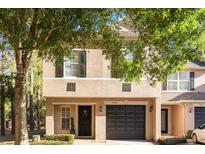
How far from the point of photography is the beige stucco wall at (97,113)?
86.3ft

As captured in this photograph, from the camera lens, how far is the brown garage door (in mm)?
27656

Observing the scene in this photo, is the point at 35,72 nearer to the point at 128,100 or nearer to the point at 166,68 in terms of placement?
the point at 128,100

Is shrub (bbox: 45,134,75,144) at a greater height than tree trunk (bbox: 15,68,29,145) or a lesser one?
lesser

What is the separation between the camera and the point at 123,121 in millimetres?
27859

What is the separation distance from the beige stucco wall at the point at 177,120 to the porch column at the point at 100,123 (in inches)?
242

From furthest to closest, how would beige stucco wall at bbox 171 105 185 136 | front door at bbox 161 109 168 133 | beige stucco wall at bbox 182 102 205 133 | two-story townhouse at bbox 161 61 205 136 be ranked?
front door at bbox 161 109 168 133 < beige stucco wall at bbox 171 105 185 136 < two-story townhouse at bbox 161 61 205 136 < beige stucco wall at bbox 182 102 205 133

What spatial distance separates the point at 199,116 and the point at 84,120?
7.97m

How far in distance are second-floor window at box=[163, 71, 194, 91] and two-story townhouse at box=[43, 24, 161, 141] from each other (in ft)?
13.9

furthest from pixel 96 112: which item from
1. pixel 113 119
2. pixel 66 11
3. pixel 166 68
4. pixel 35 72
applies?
pixel 35 72

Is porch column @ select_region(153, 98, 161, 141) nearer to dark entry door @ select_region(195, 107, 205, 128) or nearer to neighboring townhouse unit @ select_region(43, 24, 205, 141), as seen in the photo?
neighboring townhouse unit @ select_region(43, 24, 205, 141)

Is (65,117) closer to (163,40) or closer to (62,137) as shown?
(62,137)

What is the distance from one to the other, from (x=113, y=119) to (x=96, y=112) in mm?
1665

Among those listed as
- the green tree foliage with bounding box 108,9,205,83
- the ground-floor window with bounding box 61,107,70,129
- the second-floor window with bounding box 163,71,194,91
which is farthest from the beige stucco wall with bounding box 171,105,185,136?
the green tree foliage with bounding box 108,9,205,83

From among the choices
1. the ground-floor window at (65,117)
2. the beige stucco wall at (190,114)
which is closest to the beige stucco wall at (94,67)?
the ground-floor window at (65,117)
